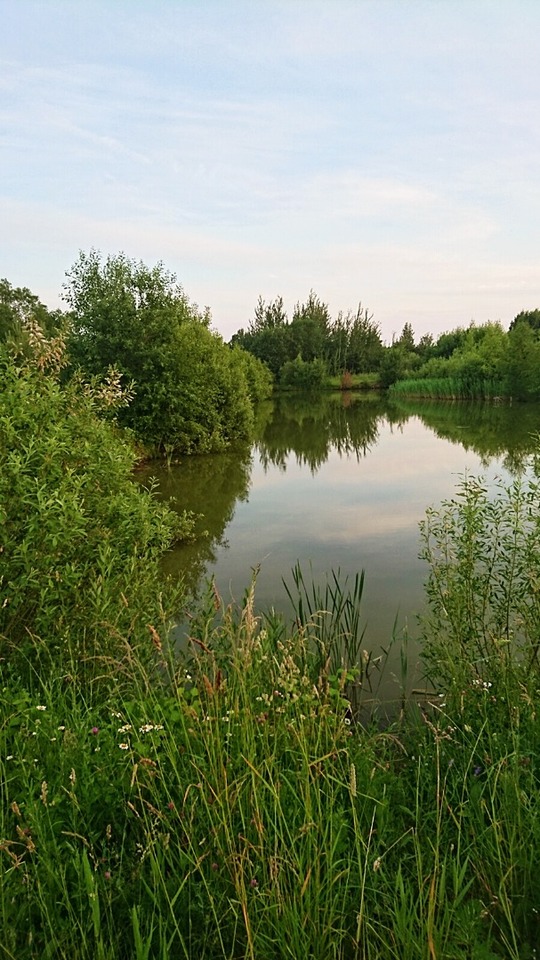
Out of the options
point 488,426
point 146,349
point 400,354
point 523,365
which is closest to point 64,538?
point 146,349

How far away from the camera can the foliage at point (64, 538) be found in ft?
13.3

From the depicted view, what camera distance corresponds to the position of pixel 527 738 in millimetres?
3189

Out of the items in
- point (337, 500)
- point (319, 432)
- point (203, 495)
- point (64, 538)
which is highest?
point (64, 538)

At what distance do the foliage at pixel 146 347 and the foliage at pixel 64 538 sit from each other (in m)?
14.0

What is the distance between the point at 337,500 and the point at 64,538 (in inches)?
413

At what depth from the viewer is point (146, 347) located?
1947 cm

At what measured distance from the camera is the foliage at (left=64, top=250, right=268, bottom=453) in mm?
19203

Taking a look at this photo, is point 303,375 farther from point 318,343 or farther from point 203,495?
point 203,495

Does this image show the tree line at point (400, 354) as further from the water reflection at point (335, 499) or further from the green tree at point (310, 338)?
the water reflection at point (335, 499)

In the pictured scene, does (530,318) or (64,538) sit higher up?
(530,318)

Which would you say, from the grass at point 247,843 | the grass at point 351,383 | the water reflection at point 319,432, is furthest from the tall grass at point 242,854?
the grass at point 351,383

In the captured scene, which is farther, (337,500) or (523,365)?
(523,365)

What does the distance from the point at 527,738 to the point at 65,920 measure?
7.85 ft

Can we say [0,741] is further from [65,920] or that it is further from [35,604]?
[35,604]
